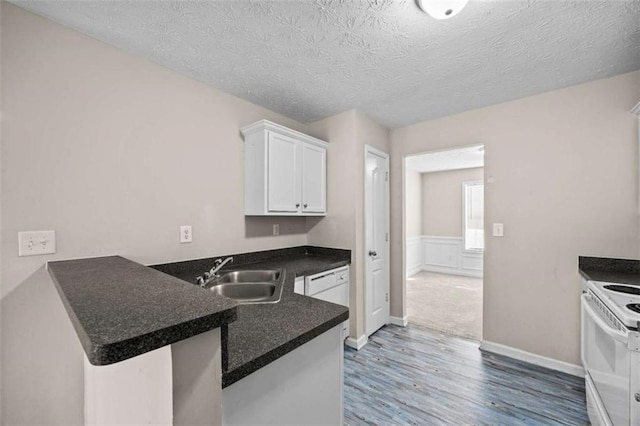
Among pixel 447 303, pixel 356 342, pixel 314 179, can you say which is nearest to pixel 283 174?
pixel 314 179

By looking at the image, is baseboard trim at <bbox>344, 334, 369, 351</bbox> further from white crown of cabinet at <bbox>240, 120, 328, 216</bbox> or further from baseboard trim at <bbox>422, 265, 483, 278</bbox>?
baseboard trim at <bbox>422, 265, 483, 278</bbox>

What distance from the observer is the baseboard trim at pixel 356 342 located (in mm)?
2608

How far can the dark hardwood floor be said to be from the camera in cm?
174

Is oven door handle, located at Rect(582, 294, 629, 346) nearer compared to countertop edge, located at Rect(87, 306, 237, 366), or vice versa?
countertop edge, located at Rect(87, 306, 237, 366)

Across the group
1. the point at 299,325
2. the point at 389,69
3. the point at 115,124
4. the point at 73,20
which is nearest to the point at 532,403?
the point at 299,325

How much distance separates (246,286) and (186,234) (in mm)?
642

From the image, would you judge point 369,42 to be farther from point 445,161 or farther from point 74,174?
point 445,161

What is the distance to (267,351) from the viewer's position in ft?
2.62

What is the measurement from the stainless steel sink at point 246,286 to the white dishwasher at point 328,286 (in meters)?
0.24

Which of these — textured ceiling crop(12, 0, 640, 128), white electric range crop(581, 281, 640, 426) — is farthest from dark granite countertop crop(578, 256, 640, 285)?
textured ceiling crop(12, 0, 640, 128)

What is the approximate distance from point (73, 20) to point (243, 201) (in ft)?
5.04

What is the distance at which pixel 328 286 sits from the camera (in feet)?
7.84

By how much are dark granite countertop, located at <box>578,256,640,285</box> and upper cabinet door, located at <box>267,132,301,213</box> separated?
7.65 ft

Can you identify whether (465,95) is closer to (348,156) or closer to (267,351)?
(348,156)
